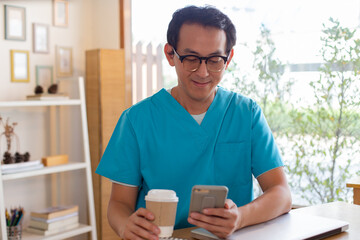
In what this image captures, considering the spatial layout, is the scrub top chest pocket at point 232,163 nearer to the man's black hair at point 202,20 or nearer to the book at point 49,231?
the man's black hair at point 202,20

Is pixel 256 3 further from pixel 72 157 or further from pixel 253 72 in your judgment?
pixel 72 157

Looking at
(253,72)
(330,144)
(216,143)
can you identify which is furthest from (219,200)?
(253,72)

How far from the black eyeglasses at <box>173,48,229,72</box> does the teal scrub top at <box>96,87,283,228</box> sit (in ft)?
0.60

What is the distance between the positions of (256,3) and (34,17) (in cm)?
155

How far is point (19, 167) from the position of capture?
8.91 ft

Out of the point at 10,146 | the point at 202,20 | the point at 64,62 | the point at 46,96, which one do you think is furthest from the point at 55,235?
the point at 202,20

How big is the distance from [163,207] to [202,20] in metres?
0.63

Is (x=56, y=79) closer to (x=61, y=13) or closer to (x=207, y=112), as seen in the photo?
(x=61, y=13)

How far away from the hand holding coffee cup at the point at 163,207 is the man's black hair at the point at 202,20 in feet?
1.82

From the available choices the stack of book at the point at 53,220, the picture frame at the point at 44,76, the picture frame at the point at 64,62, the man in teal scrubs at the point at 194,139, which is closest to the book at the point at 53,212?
the stack of book at the point at 53,220

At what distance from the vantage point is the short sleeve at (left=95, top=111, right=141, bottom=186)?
55.9 inches

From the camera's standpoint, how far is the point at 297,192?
2822mm

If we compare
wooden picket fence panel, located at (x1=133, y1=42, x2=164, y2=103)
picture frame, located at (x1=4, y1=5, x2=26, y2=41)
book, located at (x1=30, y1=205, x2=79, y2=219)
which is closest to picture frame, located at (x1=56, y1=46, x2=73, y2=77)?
picture frame, located at (x1=4, y1=5, x2=26, y2=41)

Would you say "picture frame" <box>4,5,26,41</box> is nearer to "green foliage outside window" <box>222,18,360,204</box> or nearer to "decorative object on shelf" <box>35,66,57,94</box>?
"decorative object on shelf" <box>35,66,57,94</box>
